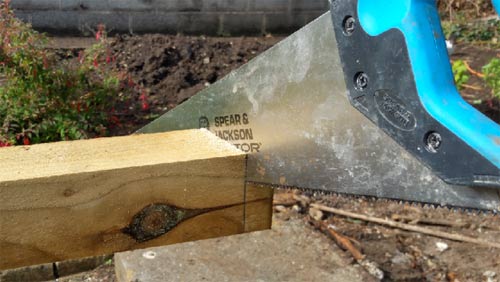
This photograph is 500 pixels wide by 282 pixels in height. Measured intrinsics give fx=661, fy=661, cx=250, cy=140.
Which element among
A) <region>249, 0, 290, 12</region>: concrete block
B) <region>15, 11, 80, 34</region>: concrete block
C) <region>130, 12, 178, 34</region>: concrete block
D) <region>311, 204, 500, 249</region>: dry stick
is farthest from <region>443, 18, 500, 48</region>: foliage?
<region>15, 11, 80, 34</region>: concrete block

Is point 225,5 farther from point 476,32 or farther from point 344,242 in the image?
point 344,242

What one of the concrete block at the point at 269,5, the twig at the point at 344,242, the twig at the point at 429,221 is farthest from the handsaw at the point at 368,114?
the concrete block at the point at 269,5

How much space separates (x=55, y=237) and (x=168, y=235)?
0.36 m

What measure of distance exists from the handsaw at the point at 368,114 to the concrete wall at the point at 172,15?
423cm

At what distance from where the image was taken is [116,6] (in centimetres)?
603

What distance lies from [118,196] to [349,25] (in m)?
0.83

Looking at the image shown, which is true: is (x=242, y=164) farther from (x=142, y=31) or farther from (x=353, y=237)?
(x=142, y=31)

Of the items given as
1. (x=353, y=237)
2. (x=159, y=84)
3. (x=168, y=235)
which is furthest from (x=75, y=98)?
(x=168, y=235)

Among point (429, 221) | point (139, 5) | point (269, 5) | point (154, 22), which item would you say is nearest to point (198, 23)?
point (154, 22)

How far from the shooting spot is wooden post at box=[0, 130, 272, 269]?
1874 mm

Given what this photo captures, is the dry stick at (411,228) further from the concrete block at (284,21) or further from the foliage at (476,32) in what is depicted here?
the foliage at (476,32)

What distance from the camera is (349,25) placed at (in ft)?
5.68

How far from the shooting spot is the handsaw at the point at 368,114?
155 cm

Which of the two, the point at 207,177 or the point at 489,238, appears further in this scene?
the point at 489,238
